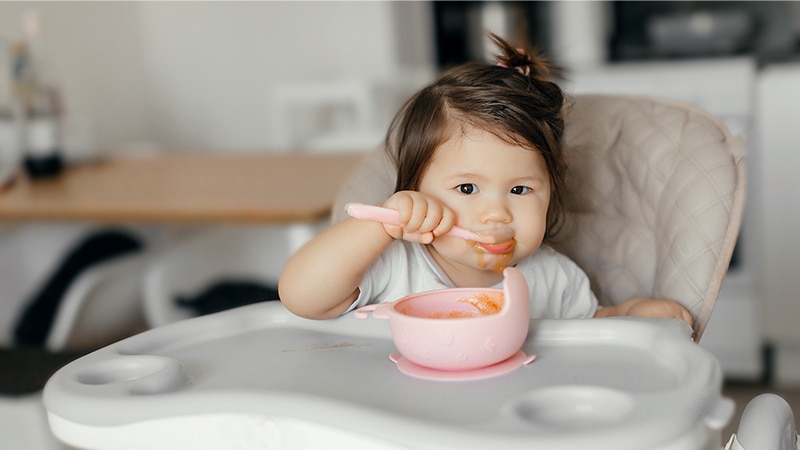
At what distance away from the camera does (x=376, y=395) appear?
0.74 m

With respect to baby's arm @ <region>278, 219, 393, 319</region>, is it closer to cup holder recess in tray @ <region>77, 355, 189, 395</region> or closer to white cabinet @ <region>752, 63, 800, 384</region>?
cup holder recess in tray @ <region>77, 355, 189, 395</region>

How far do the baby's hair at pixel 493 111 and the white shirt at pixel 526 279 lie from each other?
3.0 inches

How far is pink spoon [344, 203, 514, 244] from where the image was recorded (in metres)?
0.83

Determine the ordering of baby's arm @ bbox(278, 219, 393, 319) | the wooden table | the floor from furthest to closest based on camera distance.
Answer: the wooden table
the floor
baby's arm @ bbox(278, 219, 393, 319)

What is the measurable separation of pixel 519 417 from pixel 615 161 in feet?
1.81

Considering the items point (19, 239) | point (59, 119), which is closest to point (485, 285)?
point (59, 119)

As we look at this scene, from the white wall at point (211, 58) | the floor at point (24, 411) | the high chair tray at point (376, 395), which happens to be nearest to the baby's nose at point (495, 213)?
the high chair tray at point (376, 395)

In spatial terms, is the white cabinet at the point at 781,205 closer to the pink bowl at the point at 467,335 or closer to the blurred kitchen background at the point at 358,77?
the blurred kitchen background at the point at 358,77

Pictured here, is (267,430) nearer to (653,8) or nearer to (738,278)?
(738,278)

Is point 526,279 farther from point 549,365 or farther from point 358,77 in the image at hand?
point 358,77

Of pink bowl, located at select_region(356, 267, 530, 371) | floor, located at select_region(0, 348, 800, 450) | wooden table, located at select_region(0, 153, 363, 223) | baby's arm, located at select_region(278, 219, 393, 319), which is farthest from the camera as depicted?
wooden table, located at select_region(0, 153, 363, 223)

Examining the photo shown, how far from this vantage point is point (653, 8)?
272 cm

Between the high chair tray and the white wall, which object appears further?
the white wall

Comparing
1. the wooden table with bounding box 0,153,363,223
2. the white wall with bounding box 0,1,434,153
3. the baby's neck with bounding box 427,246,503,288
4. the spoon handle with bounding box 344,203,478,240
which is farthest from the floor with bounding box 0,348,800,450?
the white wall with bounding box 0,1,434,153
